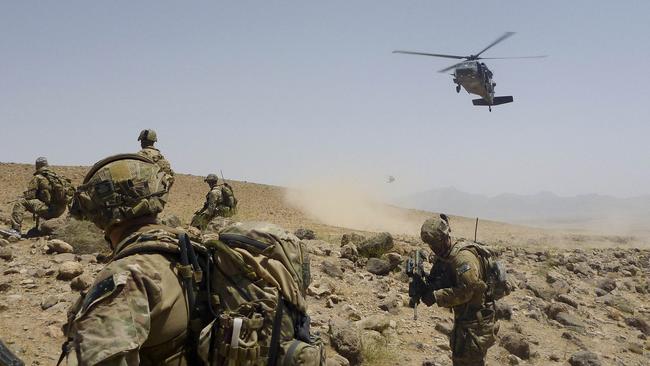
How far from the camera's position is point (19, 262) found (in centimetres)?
753

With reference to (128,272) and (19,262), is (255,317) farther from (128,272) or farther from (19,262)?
(19,262)

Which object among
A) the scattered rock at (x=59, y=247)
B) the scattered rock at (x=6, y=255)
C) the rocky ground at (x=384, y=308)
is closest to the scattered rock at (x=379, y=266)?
the rocky ground at (x=384, y=308)

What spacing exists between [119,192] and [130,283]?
525 millimetres

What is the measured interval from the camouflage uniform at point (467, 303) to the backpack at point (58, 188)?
27.7 ft

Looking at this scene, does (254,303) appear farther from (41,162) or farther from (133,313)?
(41,162)

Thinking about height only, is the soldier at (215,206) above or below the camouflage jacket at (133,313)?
below

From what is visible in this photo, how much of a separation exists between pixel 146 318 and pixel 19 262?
6.94 m

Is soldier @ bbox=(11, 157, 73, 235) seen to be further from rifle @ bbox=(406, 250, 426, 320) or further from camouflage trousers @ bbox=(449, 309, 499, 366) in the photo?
camouflage trousers @ bbox=(449, 309, 499, 366)

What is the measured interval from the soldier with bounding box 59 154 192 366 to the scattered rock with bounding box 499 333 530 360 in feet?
22.6

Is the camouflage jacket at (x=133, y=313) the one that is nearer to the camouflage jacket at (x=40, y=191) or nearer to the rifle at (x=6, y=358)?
the rifle at (x=6, y=358)

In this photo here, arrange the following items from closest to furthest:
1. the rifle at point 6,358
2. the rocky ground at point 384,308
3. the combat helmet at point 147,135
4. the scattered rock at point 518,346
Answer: the rifle at point 6,358 → the rocky ground at point 384,308 → the scattered rock at point 518,346 → the combat helmet at point 147,135

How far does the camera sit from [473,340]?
514cm

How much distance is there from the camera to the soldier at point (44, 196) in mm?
10242

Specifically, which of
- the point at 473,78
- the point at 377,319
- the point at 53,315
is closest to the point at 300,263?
the point at 53,315
